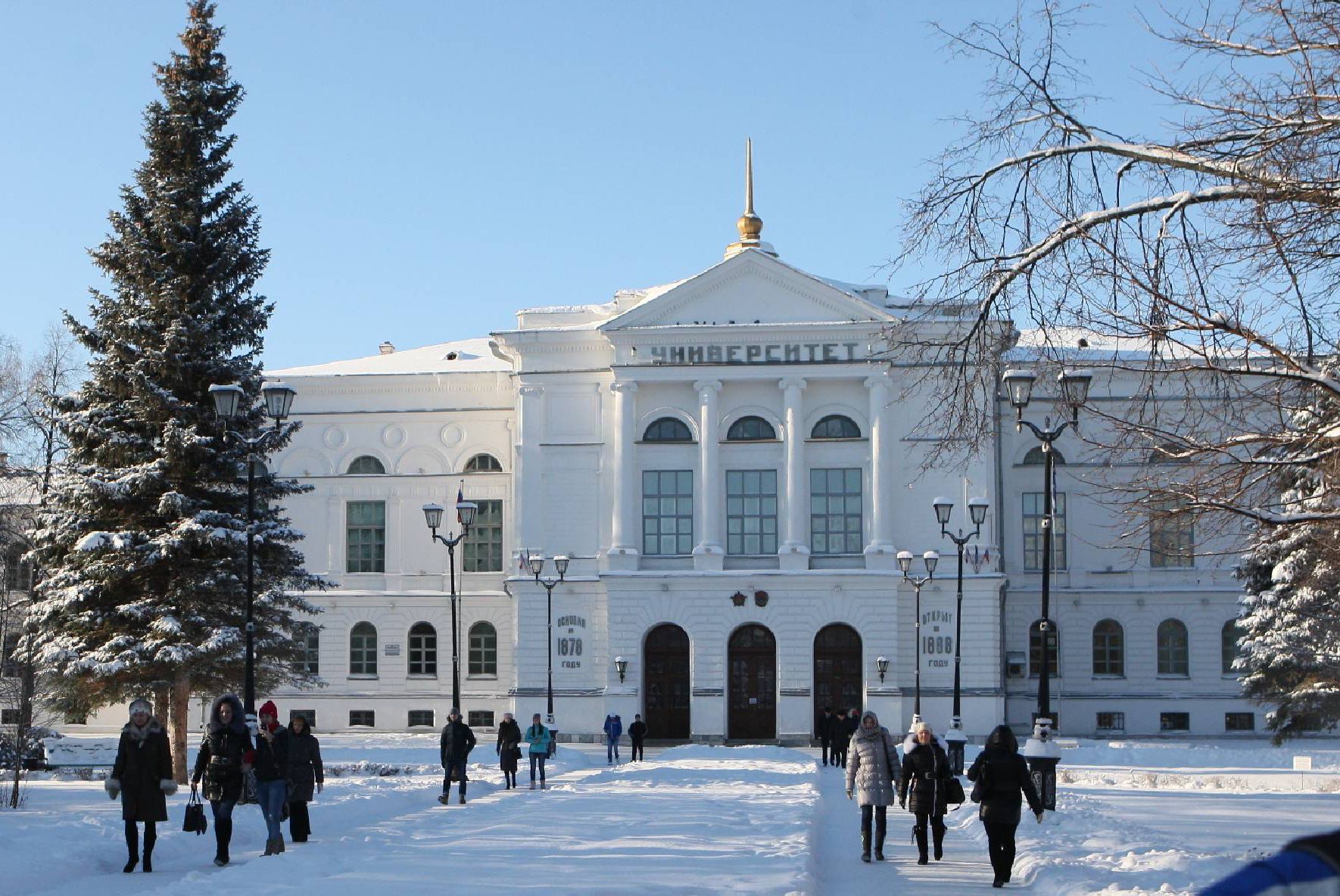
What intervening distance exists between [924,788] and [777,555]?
32.1 meters

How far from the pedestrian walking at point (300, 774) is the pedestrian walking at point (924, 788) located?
6758 millimetres

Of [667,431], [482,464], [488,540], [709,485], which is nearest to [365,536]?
[488,540]

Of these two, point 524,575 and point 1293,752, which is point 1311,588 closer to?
point 1293,752

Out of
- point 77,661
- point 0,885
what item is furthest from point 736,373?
point 0,885

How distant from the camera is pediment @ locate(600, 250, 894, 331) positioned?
48.8m

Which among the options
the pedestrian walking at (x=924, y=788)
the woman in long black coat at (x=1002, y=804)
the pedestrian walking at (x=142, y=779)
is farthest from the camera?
the pedestrian walking at (x=924, y=788)

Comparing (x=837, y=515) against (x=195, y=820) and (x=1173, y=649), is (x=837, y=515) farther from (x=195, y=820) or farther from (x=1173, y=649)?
(x=195, y=820)

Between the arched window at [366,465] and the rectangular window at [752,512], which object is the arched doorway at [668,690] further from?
the arched window at [366,465]

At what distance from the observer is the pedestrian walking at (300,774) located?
18.2 m

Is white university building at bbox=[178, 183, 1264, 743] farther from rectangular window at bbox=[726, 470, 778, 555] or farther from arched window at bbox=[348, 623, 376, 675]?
arched window at bbox=[348, 623, 376, 675]

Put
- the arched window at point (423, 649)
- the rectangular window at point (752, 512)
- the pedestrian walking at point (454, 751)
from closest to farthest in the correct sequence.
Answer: the pedestrian walking at point (454, 751) < the rectangular window at point (752, 512) < the arched window at point (423, 649)

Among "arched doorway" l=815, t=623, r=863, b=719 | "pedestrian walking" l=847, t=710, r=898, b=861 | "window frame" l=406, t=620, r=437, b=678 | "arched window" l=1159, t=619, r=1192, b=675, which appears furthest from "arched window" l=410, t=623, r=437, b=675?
"pedestrian walking" l=847, t=710, r=898, b=861

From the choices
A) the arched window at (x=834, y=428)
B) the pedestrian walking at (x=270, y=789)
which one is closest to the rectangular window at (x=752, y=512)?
the arched window at (x=834, y=428)

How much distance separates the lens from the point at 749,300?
162 feet
